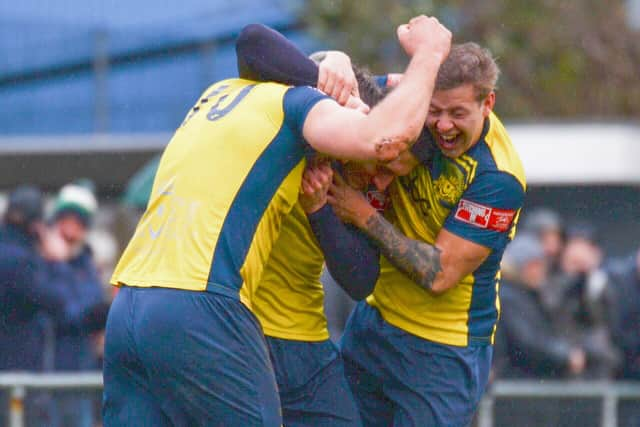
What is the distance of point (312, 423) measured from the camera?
525cm

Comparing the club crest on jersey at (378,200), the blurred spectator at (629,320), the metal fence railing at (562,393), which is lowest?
the metal fence railing at (562,393)

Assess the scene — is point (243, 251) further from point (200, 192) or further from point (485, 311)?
point (485, 311)

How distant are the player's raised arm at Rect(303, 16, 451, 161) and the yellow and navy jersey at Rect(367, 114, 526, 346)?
83 cm

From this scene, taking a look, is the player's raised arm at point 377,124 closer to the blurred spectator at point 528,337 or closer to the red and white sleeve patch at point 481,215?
the red and white sleeve patch at point 481,215

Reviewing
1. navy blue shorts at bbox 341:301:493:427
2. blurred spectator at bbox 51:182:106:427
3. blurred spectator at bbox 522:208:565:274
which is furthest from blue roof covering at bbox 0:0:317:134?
navy blue shorts at bbox 341:301:493:427

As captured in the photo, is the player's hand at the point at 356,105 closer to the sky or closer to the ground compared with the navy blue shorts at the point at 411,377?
closer to the sky

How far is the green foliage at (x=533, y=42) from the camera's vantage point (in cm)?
1983

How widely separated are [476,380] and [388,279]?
57cm

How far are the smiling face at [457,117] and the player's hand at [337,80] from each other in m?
0.34

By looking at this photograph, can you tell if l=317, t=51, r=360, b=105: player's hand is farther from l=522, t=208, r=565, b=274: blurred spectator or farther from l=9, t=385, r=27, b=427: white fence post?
l=522, t=208, r=565, b=274: blurred spectator

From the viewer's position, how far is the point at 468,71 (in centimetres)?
505

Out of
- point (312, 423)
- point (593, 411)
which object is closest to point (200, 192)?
point (312, 423)

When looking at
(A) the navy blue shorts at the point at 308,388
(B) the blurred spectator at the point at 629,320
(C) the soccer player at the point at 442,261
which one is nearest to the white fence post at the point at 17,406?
(C) the soccer player at the point at 442,261

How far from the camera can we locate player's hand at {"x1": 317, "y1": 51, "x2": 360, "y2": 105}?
15.7 feet
